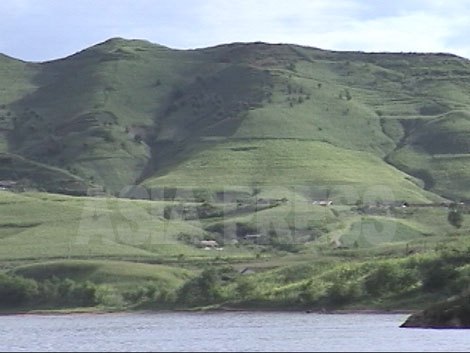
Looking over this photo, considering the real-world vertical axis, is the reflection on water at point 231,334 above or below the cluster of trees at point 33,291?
above

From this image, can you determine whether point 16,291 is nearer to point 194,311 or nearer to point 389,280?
point 194,311

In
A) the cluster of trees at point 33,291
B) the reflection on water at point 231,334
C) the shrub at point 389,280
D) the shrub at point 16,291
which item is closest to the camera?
the reflection on water at point 231,334

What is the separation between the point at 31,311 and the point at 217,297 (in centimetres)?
3075

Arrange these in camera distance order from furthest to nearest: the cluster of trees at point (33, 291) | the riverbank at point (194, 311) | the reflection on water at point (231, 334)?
the cluster of trees at point (33, 291), the riverbank at point (194, 311), the reflection on water at point (231, 334)

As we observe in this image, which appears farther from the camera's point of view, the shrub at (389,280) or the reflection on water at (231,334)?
the shrub at (389,280)

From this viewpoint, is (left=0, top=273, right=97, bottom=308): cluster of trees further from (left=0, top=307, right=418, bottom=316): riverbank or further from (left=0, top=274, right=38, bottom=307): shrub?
(left=0, top=307, right=418, bottom=316): riverbank

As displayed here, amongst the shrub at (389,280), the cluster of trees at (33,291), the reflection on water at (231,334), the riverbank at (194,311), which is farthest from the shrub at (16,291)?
the shrub at (389,280)

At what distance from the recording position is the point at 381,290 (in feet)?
463

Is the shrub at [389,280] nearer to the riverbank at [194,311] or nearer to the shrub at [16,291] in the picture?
the riverbank at [194,311]

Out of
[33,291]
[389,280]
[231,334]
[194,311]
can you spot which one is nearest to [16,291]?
[33,291]

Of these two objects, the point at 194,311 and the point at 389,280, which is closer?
the point at 389,280

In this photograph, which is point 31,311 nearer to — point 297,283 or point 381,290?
point 297,283

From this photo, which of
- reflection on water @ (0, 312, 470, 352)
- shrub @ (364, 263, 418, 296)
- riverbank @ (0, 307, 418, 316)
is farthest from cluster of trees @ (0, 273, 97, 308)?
shrub @ (364, 263, 418, 296)

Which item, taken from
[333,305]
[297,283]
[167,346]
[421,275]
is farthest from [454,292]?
[167,346]
